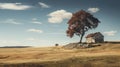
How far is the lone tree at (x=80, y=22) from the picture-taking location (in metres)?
96.2

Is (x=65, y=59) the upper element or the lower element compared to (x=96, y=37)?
lower

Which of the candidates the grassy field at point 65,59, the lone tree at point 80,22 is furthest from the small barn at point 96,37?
the grassy field at point 65,59

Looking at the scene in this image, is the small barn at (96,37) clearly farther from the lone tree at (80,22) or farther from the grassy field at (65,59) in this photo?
the grassy field at (65,59)

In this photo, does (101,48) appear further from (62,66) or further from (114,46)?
(62,66)

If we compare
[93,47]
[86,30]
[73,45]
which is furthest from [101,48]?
[86,30]

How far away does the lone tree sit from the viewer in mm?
96250

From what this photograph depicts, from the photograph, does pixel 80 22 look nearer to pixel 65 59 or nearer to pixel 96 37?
pixel 96 37

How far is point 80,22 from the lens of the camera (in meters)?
96.4

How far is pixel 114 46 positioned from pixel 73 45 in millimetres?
12849

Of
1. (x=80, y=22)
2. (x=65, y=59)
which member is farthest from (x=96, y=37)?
(x=65, y=59)

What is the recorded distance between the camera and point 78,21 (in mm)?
96500

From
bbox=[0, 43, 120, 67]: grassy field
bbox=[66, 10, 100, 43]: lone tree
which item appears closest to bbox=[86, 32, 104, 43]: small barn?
bbox=[66, 10, 100, 43]: lone tree

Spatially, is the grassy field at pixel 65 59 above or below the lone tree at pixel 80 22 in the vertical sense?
below

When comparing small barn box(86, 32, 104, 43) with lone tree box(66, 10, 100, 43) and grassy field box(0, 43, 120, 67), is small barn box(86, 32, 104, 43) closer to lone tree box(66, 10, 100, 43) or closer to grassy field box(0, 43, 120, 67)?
lone tree box(66, 10, 100, 43)
